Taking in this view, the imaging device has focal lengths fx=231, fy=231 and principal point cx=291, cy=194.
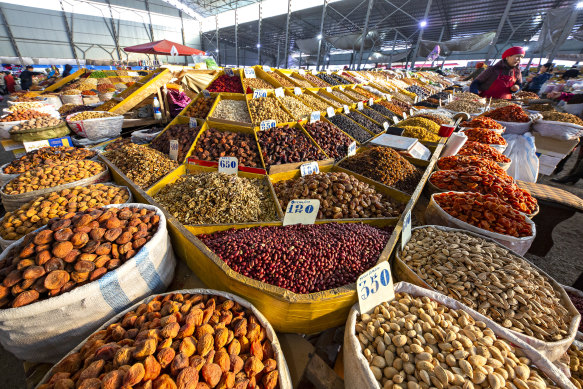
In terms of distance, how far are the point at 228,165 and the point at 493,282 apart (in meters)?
2.04

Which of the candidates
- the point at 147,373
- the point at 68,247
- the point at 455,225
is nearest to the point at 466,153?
the point at 455,225

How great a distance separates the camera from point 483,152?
2842 mm

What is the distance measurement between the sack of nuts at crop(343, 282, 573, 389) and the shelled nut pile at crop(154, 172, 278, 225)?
3.23 ft

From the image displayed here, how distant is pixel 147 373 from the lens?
0.73 metres

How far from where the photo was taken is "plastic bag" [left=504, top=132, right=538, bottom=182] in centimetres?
363

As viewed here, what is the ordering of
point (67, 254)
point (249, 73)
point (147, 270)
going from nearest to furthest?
point (67, 254) → point (147, 270) → point (249, 73)

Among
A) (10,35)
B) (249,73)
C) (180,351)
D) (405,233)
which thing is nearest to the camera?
(180,351)

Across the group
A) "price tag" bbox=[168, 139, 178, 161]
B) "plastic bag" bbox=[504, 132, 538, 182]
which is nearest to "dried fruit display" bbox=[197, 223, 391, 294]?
"price tag" bbox=[168, 139, 178, 161]

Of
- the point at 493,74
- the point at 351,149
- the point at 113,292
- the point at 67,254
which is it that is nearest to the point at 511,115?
the point at 493,74

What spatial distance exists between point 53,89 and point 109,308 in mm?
9000

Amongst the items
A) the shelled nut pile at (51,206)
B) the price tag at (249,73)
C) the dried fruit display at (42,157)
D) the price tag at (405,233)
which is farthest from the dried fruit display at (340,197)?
the price tag at (249,73)

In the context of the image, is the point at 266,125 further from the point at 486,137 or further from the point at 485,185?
the point at 486,137

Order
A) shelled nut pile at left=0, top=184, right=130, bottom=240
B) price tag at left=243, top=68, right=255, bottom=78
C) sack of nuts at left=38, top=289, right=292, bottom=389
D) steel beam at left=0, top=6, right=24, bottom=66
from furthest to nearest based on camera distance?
steel beam at left=0, top=6, right=24, bottom=66, price tag at left=243, top=68, right=255, bottom=78, shelled nut pile at left=0, top=184, right=130, bottom=240, sack of nuts at left=38, top=289, right=292, bottom=389

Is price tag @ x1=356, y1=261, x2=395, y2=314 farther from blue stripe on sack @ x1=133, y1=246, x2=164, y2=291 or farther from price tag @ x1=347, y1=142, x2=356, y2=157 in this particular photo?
price tag @ x1=347, y1=142, x2=356, y2=157
